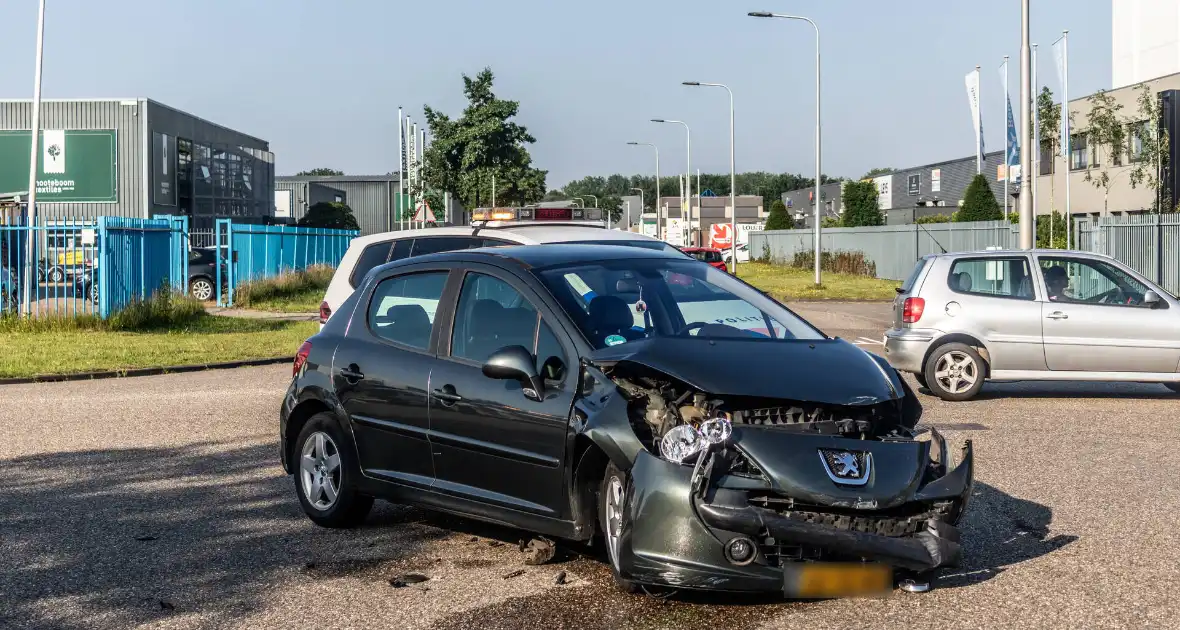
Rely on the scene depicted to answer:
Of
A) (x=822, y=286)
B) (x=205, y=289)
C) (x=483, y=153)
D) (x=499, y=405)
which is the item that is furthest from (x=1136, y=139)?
(x=499, y=405)

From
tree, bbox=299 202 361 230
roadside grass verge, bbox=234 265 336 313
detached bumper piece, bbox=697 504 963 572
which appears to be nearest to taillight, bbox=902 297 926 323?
detached bumper piece, bbox=697 504 963 572

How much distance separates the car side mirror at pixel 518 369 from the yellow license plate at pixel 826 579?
1.46m

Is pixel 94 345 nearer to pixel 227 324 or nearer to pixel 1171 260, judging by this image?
pixel 227 324

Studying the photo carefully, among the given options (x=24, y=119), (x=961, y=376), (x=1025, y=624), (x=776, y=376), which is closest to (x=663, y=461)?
(x=776, y=376)

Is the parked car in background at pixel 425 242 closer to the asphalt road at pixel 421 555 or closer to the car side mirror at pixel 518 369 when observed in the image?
the asphalt road at pixel 421 555

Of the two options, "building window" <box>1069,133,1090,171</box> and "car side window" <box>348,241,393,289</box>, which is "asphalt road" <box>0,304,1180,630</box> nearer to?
"car side window" <box>348,241,393,289</box>

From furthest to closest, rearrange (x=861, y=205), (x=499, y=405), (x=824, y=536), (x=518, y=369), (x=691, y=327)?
(x=861, y=205) < (x=691, y=327) < (x=499, y=405) < (x=518, y=369) < (x=824, y=536)

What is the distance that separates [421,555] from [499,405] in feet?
3.16

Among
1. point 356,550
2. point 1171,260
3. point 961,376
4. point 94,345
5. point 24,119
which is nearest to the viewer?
point 356,550

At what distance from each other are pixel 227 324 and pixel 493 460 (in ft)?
64.3

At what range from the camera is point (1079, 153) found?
48.8 metres

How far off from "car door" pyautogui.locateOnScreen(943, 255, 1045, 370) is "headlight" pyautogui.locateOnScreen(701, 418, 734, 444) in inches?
341

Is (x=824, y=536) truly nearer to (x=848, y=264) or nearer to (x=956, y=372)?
(x=956, y=372)

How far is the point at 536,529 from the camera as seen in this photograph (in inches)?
239
